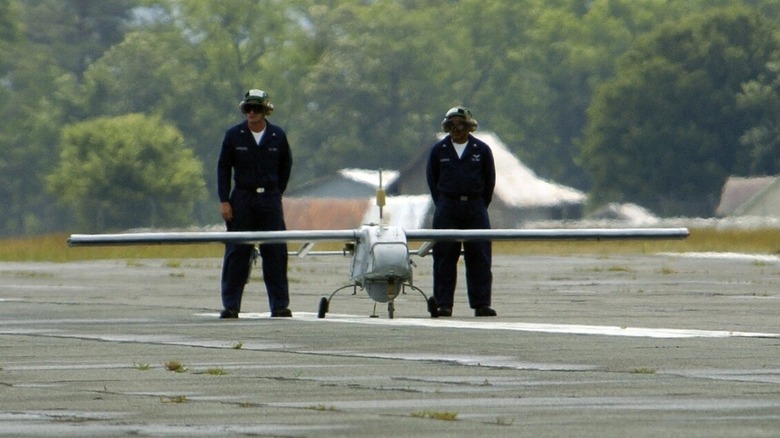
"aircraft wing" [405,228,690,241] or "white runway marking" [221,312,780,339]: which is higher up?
"aircraft wing" [405,228,690,241]

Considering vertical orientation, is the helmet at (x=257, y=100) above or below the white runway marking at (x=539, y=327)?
above

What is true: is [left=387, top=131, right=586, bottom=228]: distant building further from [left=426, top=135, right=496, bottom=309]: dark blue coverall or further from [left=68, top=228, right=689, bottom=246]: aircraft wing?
[left=68, top=228, right=689, bottom=246]: aircraft wing

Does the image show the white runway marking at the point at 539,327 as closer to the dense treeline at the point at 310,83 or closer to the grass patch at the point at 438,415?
the grass patch at the point at 438,415

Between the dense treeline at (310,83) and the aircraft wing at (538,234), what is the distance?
9957cm

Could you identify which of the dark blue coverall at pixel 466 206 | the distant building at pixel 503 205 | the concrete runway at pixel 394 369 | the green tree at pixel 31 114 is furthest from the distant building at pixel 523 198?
the dark blue coverall at pixel 466 206

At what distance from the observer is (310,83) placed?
13362 cm

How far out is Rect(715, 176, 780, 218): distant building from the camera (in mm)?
95688

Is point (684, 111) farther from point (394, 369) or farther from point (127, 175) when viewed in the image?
point (394, 369)

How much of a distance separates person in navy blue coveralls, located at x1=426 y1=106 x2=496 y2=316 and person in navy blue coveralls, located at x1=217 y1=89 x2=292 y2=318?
134cm

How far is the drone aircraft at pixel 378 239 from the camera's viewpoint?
16.6 m

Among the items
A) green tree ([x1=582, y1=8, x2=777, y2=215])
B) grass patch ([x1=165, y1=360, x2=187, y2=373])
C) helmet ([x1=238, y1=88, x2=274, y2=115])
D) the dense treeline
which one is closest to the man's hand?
helmet ([x1=238, y1=88, x2=274, y2=115])

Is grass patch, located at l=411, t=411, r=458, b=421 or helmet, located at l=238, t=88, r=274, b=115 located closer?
grass patch, located at l=411, t=411, r=458, b=421

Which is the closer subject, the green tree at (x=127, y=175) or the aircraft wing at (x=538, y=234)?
the aircraft wing at (x=538, y=234)

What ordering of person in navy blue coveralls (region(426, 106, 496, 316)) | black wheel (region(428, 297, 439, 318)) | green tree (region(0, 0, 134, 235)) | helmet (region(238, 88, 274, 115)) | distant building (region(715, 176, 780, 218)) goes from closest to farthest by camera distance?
helmet (region(238, 88, 274, 115))
black wheel (region(428, 297, 439, 318))
person in navy blue coveralls (region(426, 106, 496, 316))
distant building (region(715, 176, 780, 218))
green tree (region(0, 0, 134, 235))
